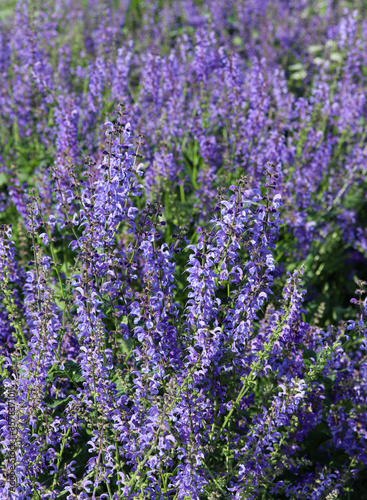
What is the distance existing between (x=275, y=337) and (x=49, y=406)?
149 centimetres

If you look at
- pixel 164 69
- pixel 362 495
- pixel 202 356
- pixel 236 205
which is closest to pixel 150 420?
pixel 202 356

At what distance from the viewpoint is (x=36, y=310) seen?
10.9 feet

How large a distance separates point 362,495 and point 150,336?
2.22 metres

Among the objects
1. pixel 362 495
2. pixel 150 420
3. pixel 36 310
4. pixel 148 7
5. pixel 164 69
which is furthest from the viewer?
pixel 148 7

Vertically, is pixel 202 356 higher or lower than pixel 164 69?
lower

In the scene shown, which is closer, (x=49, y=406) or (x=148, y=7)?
(x=49, y=406)

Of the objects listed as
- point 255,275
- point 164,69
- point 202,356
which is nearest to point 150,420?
point 202,356

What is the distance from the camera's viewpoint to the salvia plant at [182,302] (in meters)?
3.05

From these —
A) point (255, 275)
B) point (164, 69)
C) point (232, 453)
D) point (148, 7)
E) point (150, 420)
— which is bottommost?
point (232, 453)

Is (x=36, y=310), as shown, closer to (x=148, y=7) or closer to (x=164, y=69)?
(x=164, y=69)

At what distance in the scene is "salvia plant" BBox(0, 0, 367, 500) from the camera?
10.0ft

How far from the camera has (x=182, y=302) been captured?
5137mm

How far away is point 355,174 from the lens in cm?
608

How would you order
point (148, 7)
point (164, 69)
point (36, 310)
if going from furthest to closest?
point (148, 7) → point (164, 69) → point (36, 310)
